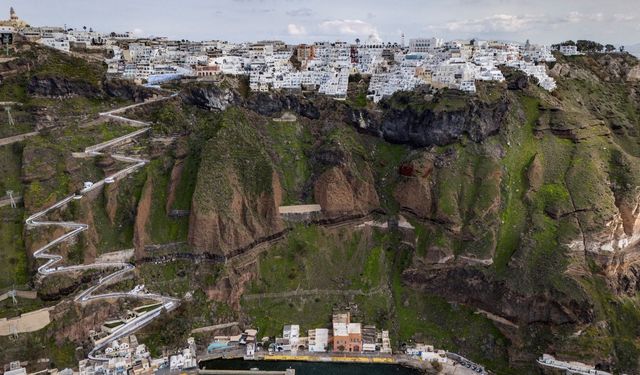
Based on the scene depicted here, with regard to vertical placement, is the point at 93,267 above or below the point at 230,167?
below

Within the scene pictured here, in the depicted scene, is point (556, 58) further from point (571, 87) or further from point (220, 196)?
point (220, 196)

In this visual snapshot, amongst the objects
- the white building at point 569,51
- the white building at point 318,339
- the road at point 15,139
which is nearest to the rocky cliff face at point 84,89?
the road at point 15,139

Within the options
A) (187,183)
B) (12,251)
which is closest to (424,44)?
(187,183)

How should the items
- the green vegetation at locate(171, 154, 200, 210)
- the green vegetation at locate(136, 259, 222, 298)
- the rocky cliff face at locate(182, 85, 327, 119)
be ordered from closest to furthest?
the green vegetation at locate(136, 259, 222, 298) → the green vegetation at locate(171, 154, 200, 210) → the rocky cliff face at locate(182, 85, 327, 119)

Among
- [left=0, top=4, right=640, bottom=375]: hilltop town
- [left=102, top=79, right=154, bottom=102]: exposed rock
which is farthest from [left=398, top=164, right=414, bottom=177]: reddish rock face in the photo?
[left=102, top=79, right=154, bottom=102]: exposed rock

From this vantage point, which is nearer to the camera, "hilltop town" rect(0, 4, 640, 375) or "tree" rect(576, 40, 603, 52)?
"hilltop town" rect(0, 4, 640, 375)

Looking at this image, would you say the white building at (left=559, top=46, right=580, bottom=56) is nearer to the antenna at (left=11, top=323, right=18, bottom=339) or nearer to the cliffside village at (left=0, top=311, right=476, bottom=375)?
the cliffside village at (left=0, top=311, right=476, bottom=375)

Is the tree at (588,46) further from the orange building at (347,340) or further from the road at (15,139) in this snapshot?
the road at (15,139)

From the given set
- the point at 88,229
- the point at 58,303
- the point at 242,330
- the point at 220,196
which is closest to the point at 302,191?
the point at 220,196

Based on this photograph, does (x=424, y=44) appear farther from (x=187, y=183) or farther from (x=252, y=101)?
(x=187, y=183)
